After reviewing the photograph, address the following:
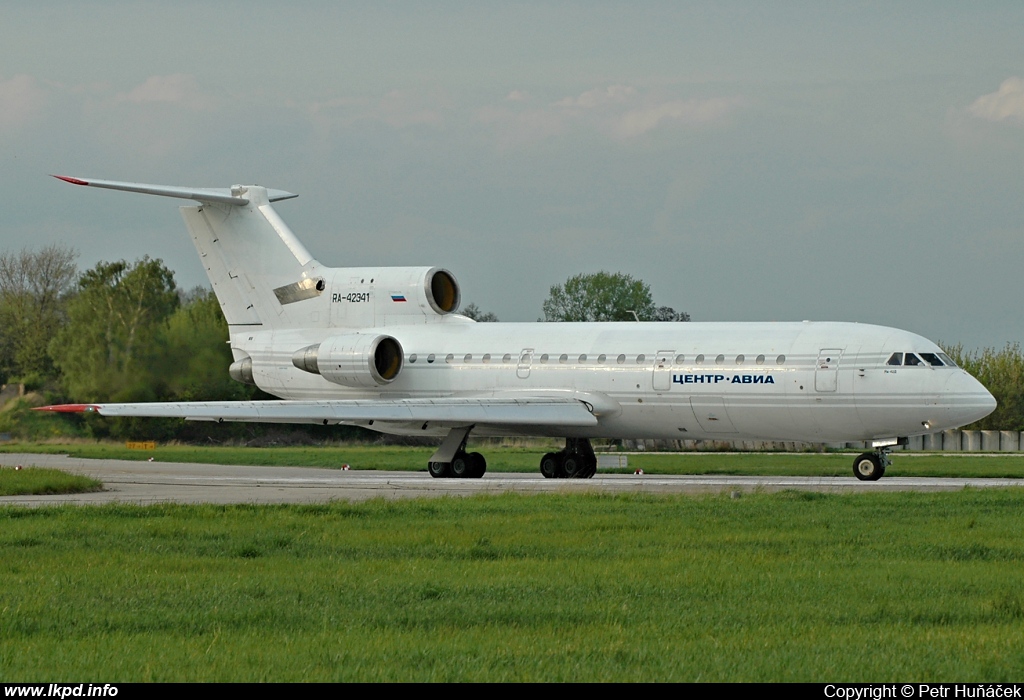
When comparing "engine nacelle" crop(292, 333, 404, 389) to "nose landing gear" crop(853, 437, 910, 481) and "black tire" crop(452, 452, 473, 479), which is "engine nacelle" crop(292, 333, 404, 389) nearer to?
"black tire" crop(452, 452, 473, 479)

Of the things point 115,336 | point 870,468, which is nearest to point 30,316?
point 115,336

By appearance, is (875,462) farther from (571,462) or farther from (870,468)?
(571,462)

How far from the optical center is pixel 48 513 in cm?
1733

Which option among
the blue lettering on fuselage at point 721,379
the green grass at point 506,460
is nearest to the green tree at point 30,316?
the green grass at point 506,460

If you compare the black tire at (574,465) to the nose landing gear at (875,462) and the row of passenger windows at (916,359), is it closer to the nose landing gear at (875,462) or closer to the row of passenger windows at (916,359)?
the nose landing gear at (875,462)

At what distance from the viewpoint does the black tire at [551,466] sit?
3134 cm

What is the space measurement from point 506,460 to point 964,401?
16244mm

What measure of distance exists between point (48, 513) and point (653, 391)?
15.1 meters

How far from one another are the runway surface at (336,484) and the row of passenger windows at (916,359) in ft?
7.95

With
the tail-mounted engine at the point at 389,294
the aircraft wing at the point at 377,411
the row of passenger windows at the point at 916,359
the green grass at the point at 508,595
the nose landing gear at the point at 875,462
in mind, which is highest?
the tail-mounted engine at the point at 389,294

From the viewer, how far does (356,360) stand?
32312mm

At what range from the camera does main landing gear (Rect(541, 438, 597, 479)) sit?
103 ft

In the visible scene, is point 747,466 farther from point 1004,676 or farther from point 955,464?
point 1004,676

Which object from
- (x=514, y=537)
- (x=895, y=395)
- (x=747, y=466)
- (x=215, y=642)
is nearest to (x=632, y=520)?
(x=514, y=537)
